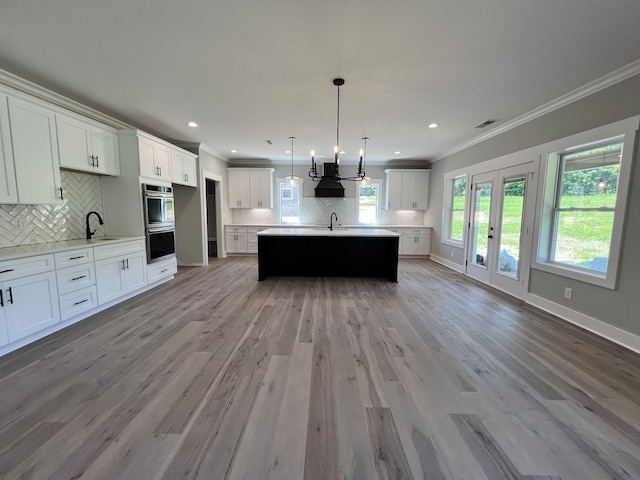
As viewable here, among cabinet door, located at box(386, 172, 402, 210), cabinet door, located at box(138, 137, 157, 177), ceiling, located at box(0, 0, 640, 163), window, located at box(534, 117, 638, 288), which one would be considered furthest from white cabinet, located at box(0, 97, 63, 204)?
cabinet door, located at box(386, 172, 402, 210)

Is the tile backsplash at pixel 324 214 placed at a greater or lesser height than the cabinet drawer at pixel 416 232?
greater

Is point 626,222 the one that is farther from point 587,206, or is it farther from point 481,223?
point 481,223

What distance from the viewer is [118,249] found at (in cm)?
347

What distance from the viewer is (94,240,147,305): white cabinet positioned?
3.20 m

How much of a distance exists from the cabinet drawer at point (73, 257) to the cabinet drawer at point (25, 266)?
0.08 meters

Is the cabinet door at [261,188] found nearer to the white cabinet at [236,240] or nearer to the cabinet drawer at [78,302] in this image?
the white cabinet at [236,240]

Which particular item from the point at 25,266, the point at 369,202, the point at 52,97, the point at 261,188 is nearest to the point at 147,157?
the point at 52,97

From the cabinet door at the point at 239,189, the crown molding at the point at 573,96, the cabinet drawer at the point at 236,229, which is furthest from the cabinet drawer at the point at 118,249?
the crown molding at the point at 573,96

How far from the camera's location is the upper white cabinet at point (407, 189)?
7078 mm

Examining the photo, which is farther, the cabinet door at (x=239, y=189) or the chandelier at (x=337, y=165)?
the cabinet door at (x=239, y=189)

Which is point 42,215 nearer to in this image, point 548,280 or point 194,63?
point 194,63

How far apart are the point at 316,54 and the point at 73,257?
11.1 ft

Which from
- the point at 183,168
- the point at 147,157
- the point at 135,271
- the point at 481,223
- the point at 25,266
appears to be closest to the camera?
the point at 25,266

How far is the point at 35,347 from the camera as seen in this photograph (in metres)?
2.39
